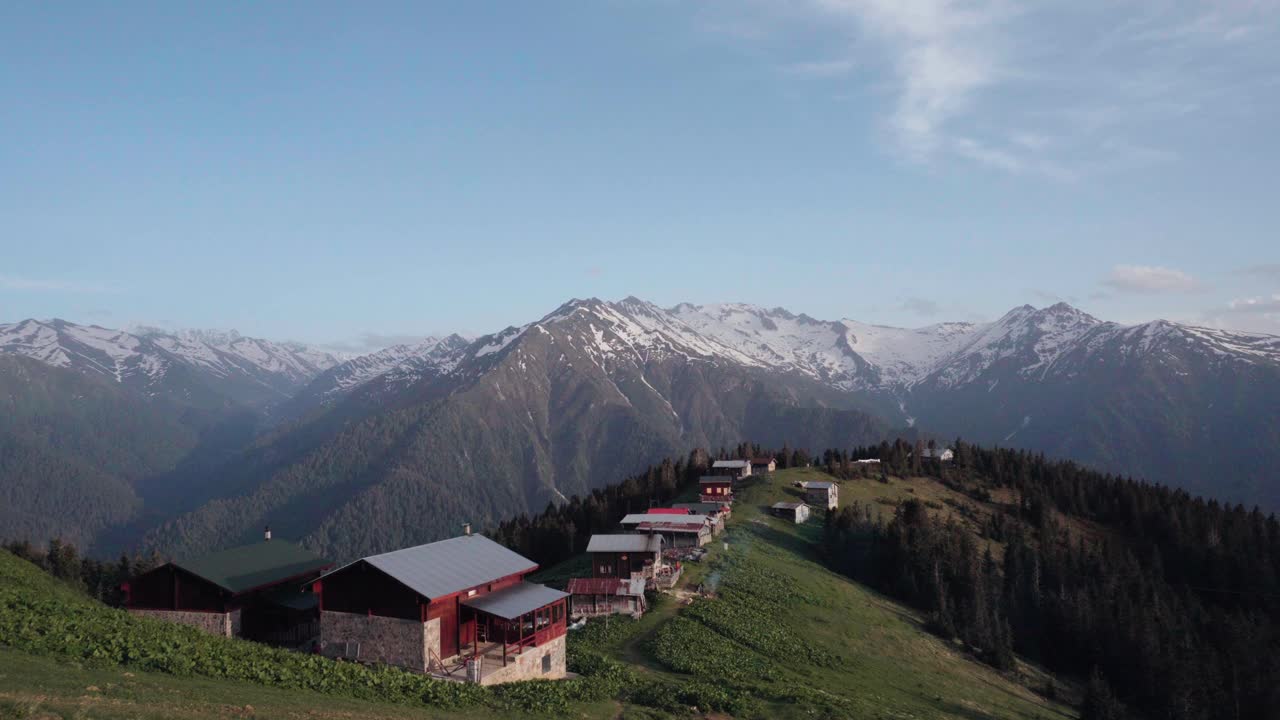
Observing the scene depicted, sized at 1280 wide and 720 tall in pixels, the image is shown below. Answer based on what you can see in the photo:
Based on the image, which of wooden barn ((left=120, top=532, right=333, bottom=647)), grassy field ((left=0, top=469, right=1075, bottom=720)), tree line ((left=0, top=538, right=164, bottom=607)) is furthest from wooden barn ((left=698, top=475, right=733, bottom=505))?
wooden barn ((left=120, top=532, right=333, bottom=647))

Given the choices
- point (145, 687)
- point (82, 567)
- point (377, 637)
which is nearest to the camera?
point (145, 687)

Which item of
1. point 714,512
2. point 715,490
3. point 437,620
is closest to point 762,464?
point 715,490

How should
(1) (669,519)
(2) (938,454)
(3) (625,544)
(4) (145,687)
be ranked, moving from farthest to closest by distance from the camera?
(2) (938,454) < (1) (669,519) < (3) (625,544) < (4) (145,687)

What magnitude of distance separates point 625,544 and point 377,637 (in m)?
31.6

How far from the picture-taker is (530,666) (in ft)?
152

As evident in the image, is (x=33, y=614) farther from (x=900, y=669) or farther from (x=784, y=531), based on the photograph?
(x=784, y=531)

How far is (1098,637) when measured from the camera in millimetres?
81562

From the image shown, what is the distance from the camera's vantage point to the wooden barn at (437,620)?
4419 cm

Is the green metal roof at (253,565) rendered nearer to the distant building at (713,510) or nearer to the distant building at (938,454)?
the distant building at (713,510)

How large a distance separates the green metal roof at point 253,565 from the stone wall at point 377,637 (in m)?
9.11

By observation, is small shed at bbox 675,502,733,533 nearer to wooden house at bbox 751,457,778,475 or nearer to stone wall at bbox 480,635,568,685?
wooden house at bbox 751,457,778,475

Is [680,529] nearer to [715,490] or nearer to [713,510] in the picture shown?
[713,510]

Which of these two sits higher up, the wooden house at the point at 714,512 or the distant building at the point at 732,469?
the distant building at the point at 732,469

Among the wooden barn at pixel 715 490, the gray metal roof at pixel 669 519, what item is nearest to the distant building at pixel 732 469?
the wooden barn at pixel 715 490
